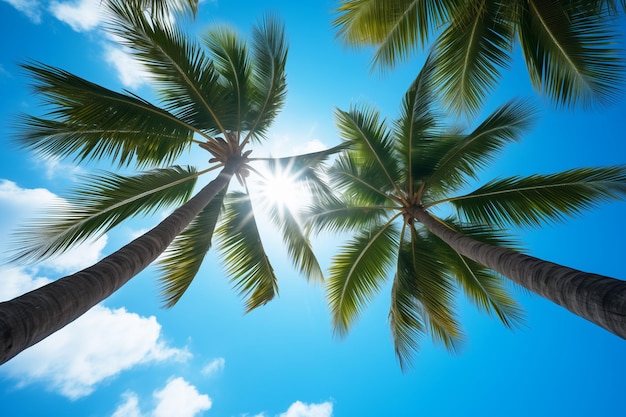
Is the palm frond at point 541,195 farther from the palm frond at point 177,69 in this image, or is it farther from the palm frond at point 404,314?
the palm frond at point 177,69

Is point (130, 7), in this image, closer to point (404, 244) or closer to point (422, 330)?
point (404, 244)

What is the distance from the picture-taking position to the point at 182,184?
7.39 metres

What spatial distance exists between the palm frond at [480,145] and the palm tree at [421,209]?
2 centimetres

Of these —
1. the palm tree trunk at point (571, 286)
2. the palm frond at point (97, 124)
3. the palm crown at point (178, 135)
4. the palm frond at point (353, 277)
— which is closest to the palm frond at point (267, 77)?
the palm crown at point (178, 135)

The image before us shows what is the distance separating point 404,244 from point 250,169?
14.7ft

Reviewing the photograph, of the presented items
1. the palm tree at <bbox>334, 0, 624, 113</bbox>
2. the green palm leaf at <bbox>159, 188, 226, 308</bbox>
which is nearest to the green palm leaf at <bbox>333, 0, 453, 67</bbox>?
the palm tree at <bbox>334, 0, 624, 113</bbox>

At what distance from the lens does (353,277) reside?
8312 millimetres

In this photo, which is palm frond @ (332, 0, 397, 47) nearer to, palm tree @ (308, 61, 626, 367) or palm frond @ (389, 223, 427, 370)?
palm tree @ (308, 61, 626, 367)

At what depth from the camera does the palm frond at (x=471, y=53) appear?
6.30 meters

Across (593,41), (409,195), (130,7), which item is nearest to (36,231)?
(130,7)

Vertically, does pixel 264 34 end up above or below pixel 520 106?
above

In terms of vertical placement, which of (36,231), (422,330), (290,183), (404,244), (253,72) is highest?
(253,72)

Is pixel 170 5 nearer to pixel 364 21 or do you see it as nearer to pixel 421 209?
pixel 364 21

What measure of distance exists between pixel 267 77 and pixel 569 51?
5.95 meters
